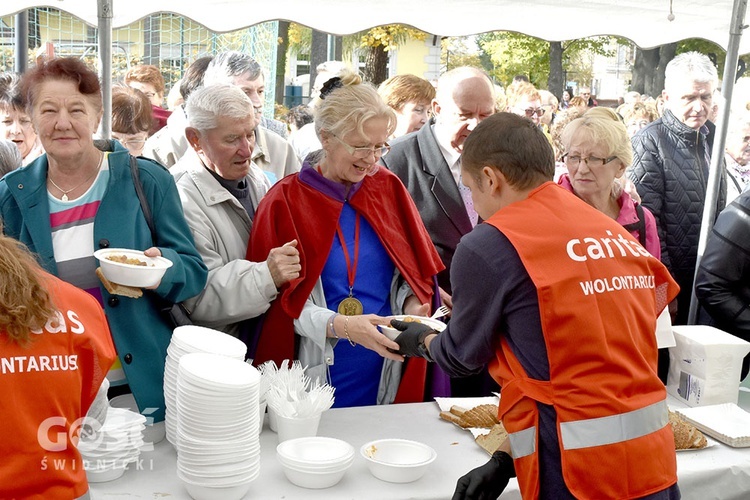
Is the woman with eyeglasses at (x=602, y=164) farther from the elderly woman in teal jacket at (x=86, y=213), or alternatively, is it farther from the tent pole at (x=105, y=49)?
the tent pole at (x=105, y=49)

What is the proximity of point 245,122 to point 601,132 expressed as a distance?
4.84ft

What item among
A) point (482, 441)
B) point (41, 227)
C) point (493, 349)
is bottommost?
point (482, 441)

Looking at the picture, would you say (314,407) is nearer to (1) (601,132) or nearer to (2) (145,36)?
(1) (601,132)

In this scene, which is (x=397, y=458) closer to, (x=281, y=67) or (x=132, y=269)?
(x=132, y=269)

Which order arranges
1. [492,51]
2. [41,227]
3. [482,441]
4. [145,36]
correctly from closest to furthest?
[41,227]
[482,441]
[145,36]
[492,51]

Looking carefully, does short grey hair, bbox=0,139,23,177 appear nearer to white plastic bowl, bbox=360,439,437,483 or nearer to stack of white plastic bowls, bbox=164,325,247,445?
stack of white plastic bowls, bbox=164,325,247,445

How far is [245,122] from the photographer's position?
2865 millimetres

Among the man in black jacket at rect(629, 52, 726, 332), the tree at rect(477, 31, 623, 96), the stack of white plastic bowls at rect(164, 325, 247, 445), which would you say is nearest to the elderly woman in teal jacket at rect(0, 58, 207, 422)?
the stack of white plastic bowls at rect(164, 325, 247, 445)

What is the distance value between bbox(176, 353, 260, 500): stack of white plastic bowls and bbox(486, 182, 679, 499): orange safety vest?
0.69 metres

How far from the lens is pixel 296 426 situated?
8.09 feet

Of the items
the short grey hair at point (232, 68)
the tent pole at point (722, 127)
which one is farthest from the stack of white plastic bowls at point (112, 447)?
the tent pole at point (722, 127)

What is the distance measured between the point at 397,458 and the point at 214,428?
0.59m

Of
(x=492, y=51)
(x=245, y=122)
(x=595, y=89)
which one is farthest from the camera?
(x=595, y=89)

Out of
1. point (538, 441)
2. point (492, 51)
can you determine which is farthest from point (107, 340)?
point (492, 51)
